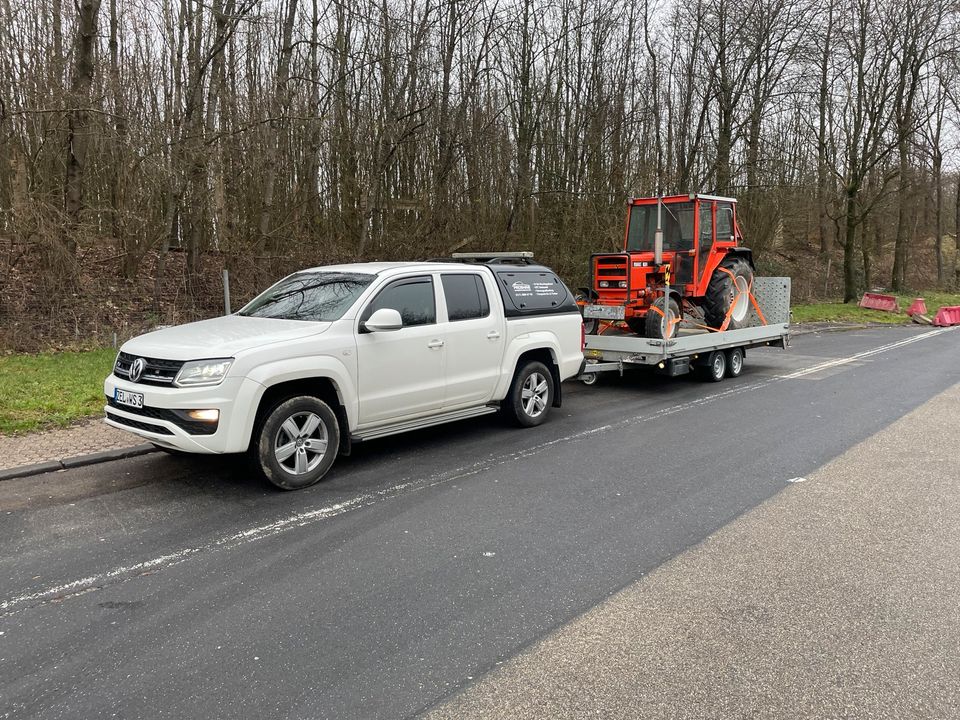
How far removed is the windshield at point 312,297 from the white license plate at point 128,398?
1497 millimetres

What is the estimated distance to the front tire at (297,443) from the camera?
19.1ft

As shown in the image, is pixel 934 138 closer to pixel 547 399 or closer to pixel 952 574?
pixel 547 399

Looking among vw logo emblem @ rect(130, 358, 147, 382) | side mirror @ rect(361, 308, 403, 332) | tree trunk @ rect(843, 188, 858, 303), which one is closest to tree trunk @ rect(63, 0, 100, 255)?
vw logo emblem @ rect(130, 358, 147, 382)

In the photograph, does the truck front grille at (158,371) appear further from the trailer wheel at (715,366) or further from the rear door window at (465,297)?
the trailer wheel at (715,366)

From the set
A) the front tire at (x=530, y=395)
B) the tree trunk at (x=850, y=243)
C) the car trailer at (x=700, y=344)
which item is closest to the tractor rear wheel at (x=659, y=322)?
the car trailer at (x=700, y=344)

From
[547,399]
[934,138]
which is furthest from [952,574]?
[934,138]

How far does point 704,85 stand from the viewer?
26.4 m

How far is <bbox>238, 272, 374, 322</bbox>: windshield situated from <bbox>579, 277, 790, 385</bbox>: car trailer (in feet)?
11.9

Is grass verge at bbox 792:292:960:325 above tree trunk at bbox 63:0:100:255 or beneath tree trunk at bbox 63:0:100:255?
beneath

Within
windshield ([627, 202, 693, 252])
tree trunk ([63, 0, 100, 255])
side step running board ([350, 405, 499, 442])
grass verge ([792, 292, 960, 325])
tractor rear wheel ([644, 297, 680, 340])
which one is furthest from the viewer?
grass verge ([792, 292, 960, 325])

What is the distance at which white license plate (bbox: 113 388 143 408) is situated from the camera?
5.76 m

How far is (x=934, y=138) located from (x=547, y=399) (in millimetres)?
39142

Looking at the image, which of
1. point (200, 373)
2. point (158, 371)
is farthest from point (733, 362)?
point (158, 371)

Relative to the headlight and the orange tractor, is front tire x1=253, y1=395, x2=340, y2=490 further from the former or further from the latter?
the orange tractor
